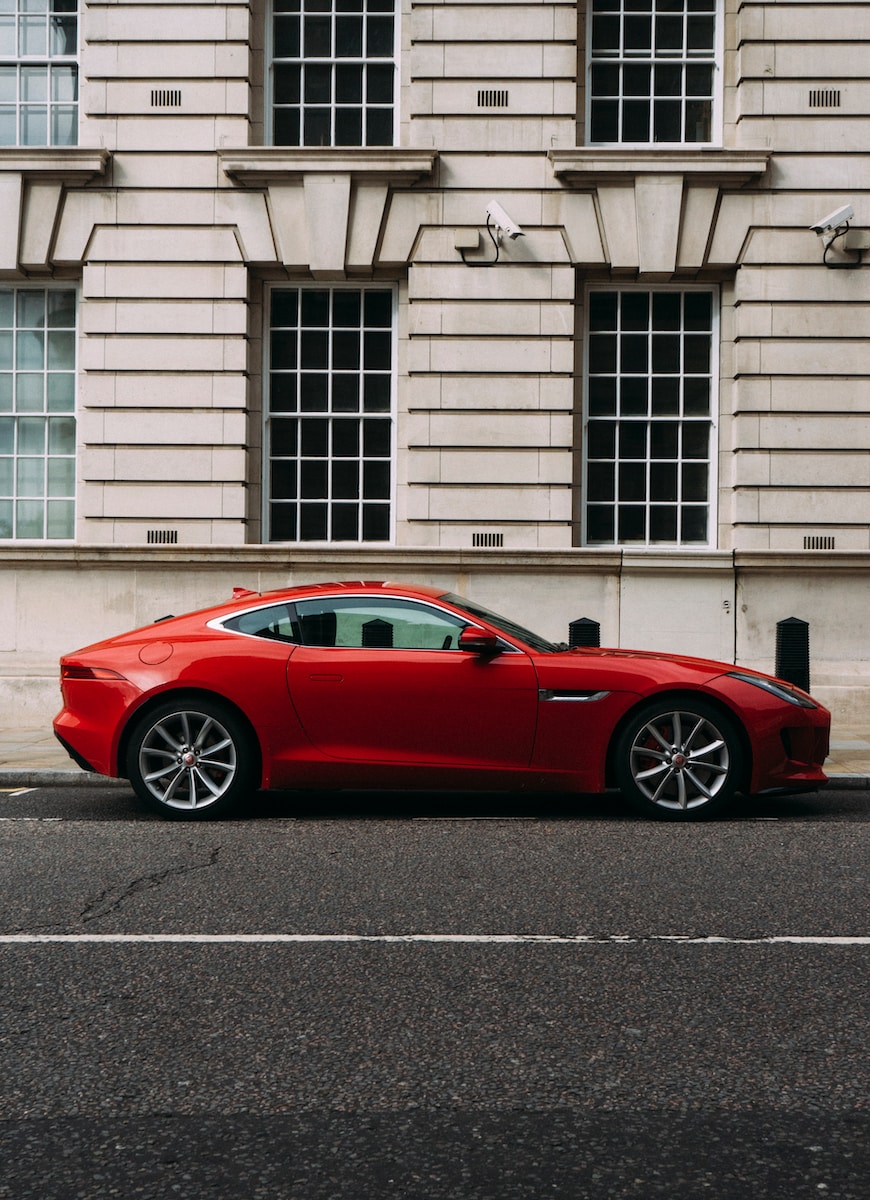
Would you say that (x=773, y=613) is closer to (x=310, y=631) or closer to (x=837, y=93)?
(x=837, y=93)

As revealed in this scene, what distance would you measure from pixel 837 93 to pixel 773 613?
5.76 meters

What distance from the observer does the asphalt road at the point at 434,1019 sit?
3.19 metres

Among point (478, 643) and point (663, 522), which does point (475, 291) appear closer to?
point (663, 522)

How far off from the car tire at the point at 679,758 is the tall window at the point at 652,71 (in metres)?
8.87

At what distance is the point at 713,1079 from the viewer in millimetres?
3705

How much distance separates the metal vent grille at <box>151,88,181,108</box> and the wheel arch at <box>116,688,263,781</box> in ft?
28.9

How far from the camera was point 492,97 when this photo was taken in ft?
47.2

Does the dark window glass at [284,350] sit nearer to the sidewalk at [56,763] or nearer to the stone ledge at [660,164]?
the stone ledge at [660,164]

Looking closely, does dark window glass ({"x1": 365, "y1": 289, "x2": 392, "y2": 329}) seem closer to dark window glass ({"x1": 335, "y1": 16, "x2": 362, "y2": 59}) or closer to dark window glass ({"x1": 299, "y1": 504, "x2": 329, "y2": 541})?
dark window glass ({"x1": 299, "y1": 504, "x2": 329, "y2": 541})

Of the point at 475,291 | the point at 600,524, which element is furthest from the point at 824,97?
the point at 600,524

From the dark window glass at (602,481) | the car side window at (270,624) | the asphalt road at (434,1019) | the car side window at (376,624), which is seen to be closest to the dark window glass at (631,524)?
the dark window glass at (602,481)

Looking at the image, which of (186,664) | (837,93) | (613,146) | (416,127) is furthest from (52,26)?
(186,664)

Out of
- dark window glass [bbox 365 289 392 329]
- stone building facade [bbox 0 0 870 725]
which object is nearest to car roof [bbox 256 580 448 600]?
stone building facade [bbox 0 0 870 725]

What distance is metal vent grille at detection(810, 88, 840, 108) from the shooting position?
14320mm
